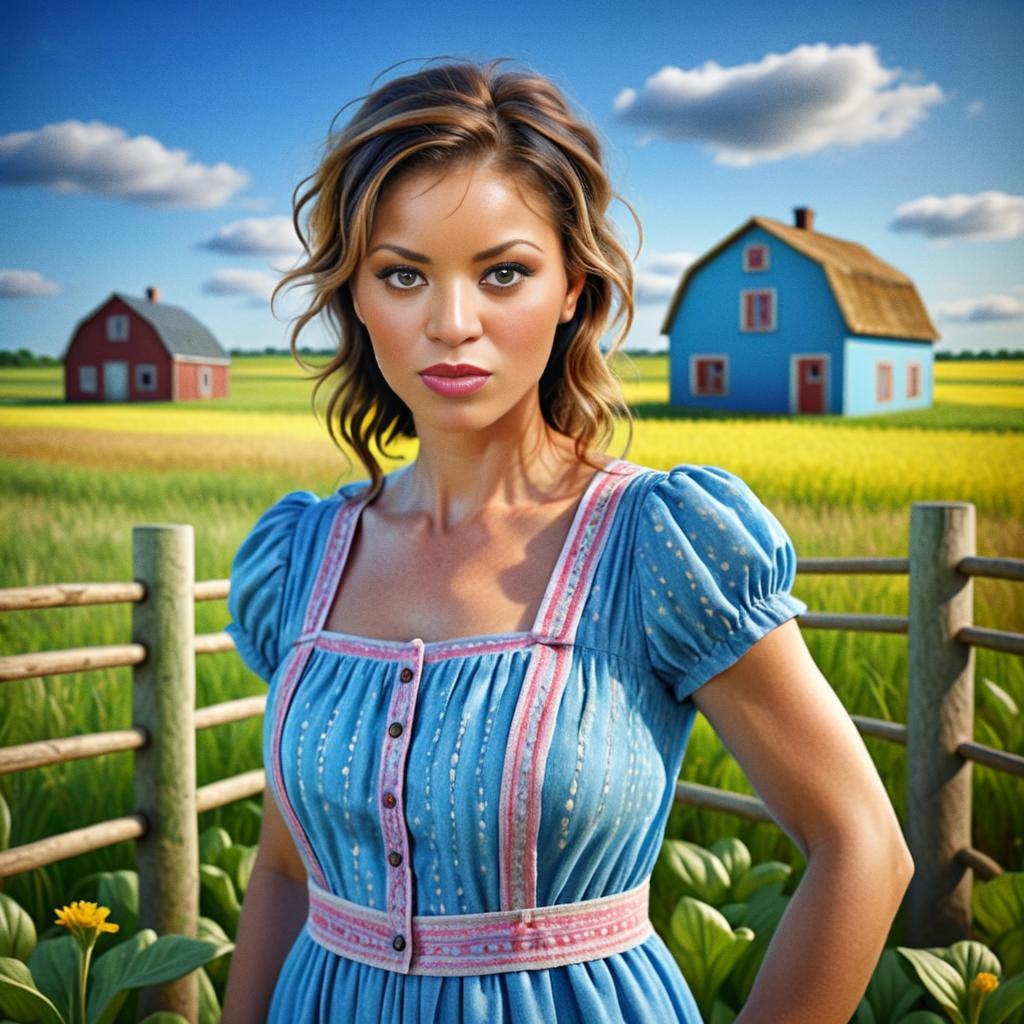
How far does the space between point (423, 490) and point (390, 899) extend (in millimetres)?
337

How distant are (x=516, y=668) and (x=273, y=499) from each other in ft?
7.32

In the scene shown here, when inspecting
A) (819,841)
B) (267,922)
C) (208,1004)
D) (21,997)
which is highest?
(819,841)

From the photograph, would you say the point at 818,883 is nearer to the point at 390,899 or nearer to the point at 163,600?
the point at 390,899

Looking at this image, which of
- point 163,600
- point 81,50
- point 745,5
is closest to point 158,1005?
point 163,600

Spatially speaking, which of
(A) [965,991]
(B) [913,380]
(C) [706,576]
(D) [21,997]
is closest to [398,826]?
(C) [706,576]

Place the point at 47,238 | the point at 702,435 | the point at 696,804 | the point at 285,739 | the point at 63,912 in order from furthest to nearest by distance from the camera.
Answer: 1. the point at 702,435
2. the point at 47,238
3. the point at 696,804
4. the point at 63,912
5. the point at 285,739

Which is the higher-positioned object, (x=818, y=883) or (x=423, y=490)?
(x=423, y=490)

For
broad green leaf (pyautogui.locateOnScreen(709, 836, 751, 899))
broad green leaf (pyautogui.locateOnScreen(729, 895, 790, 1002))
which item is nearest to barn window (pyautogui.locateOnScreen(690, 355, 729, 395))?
broad green leaf (pyautogui.locateOnScreen(709, 836, 751, 899))

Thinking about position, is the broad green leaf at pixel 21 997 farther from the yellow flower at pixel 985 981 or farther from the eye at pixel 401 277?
the yellow flower at pixel 985 981

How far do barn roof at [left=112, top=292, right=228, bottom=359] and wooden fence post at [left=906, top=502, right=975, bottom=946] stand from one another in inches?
67.1

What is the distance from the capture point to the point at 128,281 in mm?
2744

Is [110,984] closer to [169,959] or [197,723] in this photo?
[169,959]

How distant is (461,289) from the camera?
85 centimetres

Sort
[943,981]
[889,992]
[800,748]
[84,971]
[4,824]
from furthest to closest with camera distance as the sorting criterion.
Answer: [4,824], [889,992], [943,981], [84,971], [800,748]
